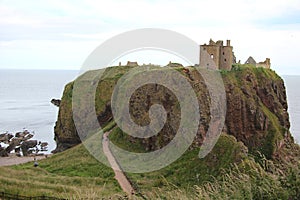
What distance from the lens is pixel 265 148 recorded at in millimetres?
45312

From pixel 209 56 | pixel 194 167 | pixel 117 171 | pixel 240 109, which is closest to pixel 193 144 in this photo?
pixel 194 167

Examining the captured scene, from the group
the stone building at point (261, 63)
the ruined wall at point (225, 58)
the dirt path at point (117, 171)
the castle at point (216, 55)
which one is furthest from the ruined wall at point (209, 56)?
the dirt path at point (117, 171)

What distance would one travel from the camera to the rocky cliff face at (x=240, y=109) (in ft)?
132

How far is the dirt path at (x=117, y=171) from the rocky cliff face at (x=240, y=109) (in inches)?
96.4

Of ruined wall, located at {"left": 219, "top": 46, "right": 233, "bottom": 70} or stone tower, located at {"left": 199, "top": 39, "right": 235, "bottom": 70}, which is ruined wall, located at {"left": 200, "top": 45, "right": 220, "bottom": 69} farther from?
ruined wall, located at {"left": 219, "top": 46, "right": 233, "bottom": 70}

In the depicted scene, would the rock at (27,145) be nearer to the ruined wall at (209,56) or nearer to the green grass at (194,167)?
the ruined wall at (209,56)

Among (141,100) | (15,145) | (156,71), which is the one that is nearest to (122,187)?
(141,100)

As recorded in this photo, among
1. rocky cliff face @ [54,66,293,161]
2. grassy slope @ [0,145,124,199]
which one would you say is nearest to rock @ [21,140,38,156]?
rocky cliff face @ [54,66,293,161]

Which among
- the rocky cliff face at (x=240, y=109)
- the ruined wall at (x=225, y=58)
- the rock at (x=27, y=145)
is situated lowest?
the rock at (x=27, y=145)

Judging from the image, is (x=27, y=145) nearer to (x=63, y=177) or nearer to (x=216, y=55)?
(x=216, y=55)

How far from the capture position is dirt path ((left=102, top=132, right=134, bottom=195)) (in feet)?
98.8

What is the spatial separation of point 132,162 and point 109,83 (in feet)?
81.7

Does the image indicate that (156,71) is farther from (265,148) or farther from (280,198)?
(280,198)

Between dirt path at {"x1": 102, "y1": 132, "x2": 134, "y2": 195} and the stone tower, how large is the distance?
46.3 ft
